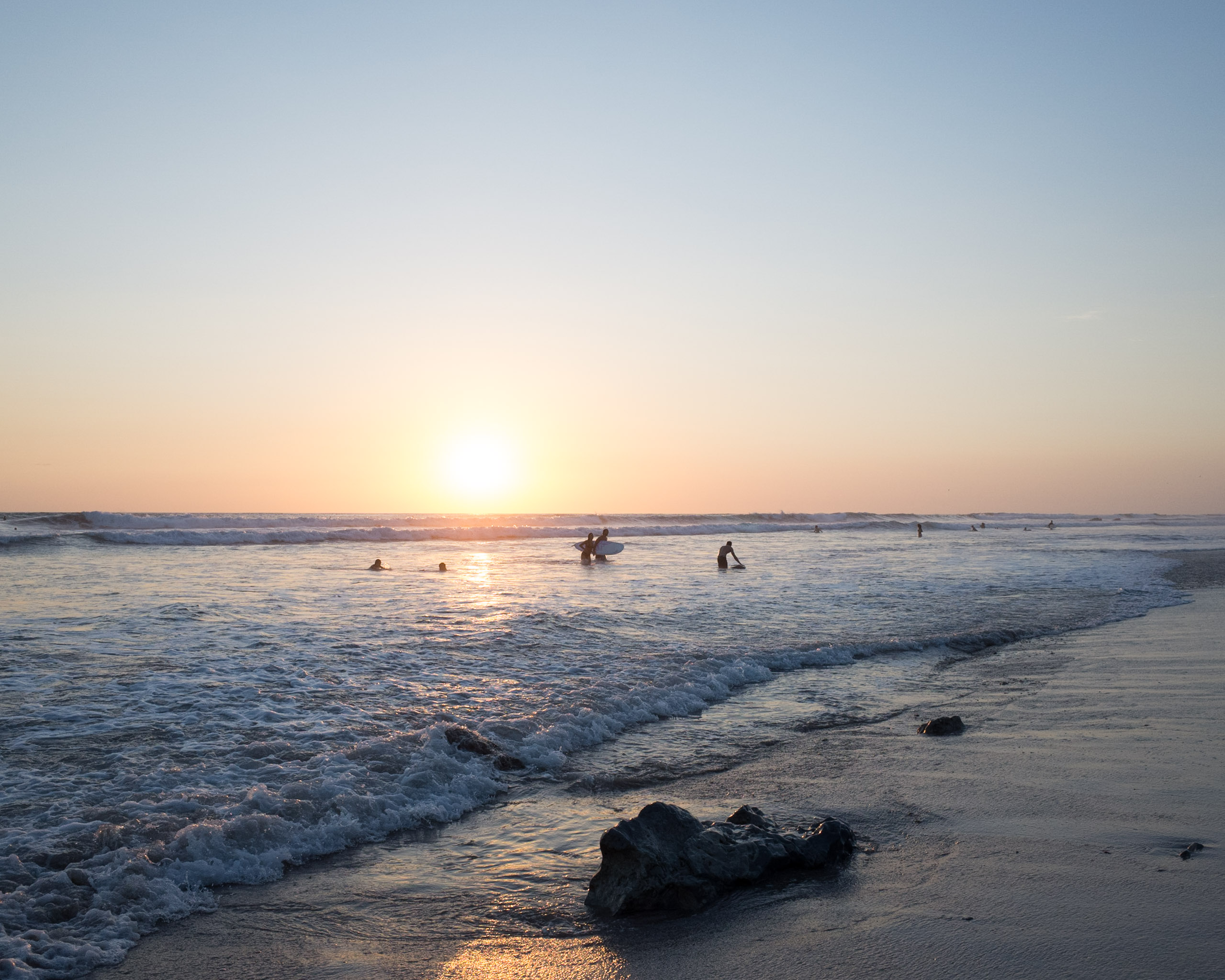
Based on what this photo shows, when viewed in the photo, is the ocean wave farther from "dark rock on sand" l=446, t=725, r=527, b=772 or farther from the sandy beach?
the sandy beach

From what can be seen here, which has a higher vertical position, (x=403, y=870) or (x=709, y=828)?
(x=709, y=828)

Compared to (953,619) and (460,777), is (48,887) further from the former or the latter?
(953,619)

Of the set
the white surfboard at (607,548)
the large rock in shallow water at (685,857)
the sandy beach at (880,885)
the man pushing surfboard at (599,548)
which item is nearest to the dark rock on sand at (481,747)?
the sandy beach at (880,885)

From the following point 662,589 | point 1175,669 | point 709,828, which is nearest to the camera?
point 709,828

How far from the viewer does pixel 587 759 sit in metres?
7.56

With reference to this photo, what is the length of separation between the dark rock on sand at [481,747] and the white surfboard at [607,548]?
26.1 meters

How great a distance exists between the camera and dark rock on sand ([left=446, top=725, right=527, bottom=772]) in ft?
23.7

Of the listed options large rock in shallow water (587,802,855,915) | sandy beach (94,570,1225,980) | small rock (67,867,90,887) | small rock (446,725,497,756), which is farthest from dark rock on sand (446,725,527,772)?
small rock (67,867,90,887)

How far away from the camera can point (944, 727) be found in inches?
317

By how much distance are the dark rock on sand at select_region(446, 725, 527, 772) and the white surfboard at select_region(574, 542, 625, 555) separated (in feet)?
85.7

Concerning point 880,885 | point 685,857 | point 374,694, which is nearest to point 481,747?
point 374,694

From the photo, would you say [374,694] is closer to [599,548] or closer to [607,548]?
[599,548]

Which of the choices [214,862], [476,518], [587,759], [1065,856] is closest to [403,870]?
[214,862]

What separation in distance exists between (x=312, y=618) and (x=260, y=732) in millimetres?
7462
